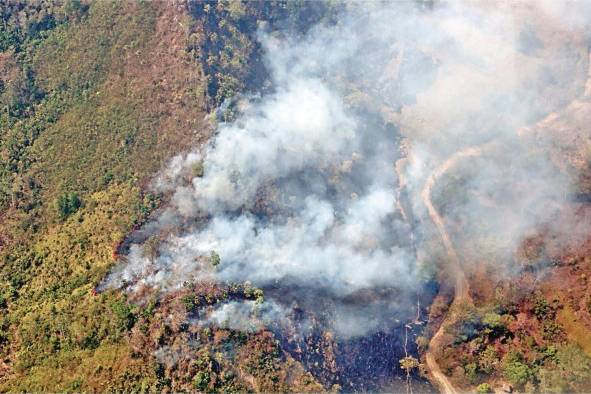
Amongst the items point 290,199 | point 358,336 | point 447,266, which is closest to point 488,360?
point 447,266

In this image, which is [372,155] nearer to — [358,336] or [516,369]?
[358,336]

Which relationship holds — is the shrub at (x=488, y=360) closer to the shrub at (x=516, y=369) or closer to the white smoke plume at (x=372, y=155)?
the shrub at (x=516, y=369)

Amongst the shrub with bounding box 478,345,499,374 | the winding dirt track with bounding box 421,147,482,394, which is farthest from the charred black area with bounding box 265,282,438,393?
the shrub with bounding box 478,345,499,374

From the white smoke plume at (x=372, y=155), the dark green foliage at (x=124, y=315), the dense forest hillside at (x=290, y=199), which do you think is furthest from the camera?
the white smoke plume at (x=372, y=155)

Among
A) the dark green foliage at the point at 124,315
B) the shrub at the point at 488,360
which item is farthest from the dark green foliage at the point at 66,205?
the shrub at the point at 488,360

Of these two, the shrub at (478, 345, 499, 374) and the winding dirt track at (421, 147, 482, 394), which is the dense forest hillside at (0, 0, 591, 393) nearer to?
the winding dirt track at (421, 147, 482, 394)

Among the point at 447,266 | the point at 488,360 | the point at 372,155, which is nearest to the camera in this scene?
the point at 488,360
